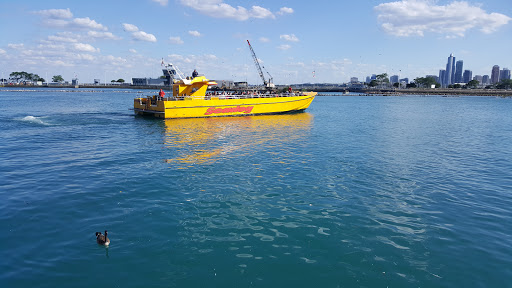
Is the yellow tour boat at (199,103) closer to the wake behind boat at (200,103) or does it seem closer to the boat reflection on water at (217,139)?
the wake behind boat at (200,103)

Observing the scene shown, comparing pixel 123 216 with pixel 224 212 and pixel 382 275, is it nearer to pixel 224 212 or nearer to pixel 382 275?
pixel 224 212

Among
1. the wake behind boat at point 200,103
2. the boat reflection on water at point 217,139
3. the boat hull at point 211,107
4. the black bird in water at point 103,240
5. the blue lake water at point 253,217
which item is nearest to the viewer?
the blue lake water at point 253,217

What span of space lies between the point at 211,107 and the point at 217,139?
16608mm

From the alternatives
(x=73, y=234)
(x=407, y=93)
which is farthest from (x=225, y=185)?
(x=407, y=93)

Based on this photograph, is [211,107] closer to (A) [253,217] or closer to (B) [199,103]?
(B) [199,103]

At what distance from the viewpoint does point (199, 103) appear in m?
41.1

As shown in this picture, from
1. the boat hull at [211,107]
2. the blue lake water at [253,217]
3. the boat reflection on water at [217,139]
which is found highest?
the boat hull at [211,107]

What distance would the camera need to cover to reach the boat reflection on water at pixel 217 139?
20391 millimetres

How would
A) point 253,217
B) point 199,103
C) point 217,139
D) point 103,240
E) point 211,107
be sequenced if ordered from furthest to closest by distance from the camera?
point 211,107, point 199,103, point 217,139, point 253,217, point 103,240

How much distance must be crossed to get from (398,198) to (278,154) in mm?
9211

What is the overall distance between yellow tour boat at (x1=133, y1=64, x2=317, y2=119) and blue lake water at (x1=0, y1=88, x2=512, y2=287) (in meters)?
18.3

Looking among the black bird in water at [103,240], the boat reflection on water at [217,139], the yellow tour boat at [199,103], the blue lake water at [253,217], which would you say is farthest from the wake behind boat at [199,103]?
the black bird in water at [103,240]

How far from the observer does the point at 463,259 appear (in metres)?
8.64

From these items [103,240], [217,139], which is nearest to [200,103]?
[217,139]
